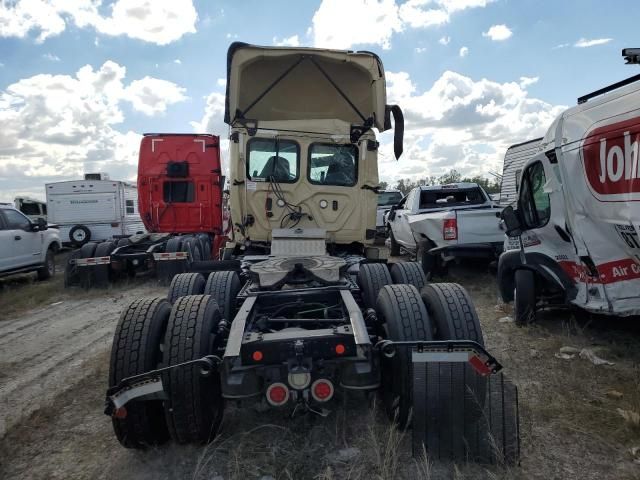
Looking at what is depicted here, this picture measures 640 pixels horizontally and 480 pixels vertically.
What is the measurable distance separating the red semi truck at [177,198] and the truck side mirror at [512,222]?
6692 millimetres

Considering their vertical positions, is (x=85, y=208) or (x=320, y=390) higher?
(x=85, y=208)

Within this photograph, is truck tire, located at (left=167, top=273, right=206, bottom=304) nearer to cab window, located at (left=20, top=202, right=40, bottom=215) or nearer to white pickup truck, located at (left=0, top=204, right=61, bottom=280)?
white pickup truck, located at (left=0, top=204, right=61, bottom=280)

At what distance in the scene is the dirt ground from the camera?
2973mm

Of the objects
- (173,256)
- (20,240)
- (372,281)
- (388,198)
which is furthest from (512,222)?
(388,198)

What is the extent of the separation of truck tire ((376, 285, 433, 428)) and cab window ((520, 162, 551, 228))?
2995 millimetres

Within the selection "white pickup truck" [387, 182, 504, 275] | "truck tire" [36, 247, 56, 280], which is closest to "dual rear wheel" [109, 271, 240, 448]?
"white pickup truck" [387, 182, 504, 275]

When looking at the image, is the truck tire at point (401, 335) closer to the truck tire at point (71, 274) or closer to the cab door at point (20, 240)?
the truck tire at point (71, 274)

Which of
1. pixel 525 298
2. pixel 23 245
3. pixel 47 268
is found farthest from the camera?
pixel 47 268

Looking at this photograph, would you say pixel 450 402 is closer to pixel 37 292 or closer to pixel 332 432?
pixel 332 432

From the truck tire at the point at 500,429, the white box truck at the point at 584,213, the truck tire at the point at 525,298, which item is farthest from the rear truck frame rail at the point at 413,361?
the truck tire at the point at 525,298

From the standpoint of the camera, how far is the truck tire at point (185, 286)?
4855mm

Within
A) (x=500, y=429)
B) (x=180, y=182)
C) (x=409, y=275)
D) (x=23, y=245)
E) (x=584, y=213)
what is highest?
(x=180, y=182)

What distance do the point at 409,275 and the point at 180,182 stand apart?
320 inches

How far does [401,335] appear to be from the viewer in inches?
133
